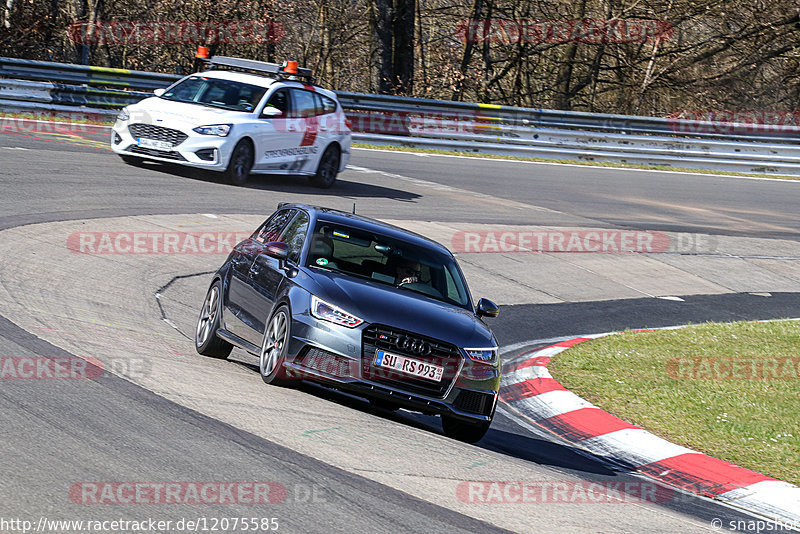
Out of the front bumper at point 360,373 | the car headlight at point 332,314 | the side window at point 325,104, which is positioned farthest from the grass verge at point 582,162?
the front bumper at point 360,373

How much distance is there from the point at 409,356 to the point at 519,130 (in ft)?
69.7

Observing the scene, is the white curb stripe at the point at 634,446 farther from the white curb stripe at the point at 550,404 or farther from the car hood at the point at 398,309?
the car hood at the point at 398,309

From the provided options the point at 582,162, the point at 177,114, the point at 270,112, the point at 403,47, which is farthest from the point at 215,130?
the point at 403,47

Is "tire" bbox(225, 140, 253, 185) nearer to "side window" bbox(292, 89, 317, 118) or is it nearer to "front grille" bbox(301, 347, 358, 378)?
"side window" bbox(292, 89, 317, 118)

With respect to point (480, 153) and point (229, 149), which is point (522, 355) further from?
point (480, 153)

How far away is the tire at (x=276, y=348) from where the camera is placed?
7.91 meters

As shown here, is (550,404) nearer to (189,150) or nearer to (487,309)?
(487,309)

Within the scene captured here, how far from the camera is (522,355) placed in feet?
39.0

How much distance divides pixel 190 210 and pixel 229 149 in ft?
7.76

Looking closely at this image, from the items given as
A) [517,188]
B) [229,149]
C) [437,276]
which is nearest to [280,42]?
[517,188]

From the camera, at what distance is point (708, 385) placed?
34.9ft

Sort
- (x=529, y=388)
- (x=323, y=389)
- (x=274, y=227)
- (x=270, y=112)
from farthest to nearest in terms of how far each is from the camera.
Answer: (x=270, y=112) → (x=529, y=388) → (x=274, y=227) → (x=323, y=389)

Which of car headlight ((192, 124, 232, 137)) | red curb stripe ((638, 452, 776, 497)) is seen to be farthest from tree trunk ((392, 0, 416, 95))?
red curb stripe ((638, 452, 776, 497))

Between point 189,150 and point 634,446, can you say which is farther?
point 189,150
